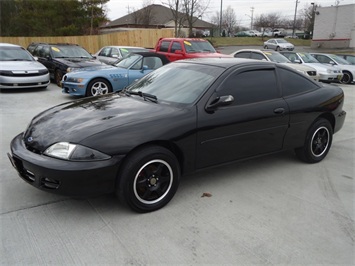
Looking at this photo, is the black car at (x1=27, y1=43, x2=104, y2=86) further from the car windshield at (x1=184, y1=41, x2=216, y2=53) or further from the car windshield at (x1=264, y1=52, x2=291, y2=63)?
the car windshield at (x1=264, y1=52, x2=291, y2=63)

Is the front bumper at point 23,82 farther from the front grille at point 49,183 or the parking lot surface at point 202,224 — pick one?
the front grille at point 49,183

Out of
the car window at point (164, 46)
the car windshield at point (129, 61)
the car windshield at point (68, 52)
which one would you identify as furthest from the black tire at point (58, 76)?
the car window at point (164, 46)

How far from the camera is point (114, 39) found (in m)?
23.3

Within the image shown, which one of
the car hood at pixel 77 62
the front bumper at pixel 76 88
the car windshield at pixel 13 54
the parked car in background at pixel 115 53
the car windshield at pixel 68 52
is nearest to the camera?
the front bumper at pixel 76 88

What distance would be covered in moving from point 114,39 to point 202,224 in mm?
21885

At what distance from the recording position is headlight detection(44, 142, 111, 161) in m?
3.03

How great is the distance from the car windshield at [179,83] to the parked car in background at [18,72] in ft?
23.9

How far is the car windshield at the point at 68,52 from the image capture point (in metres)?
12.6

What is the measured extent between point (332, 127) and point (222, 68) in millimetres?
2260

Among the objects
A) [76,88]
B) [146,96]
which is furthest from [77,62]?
[146,96]

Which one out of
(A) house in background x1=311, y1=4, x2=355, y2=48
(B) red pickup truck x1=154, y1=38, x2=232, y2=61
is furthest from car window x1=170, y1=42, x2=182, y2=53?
(A) house in background x1=311, y1=4, x2=355, y2=48

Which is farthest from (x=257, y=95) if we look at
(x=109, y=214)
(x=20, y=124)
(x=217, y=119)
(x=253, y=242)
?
(x=20, y=124)

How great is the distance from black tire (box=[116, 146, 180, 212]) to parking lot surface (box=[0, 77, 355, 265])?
126 millimetres

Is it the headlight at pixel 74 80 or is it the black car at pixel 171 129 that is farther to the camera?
the headlight at pixel 74 80
